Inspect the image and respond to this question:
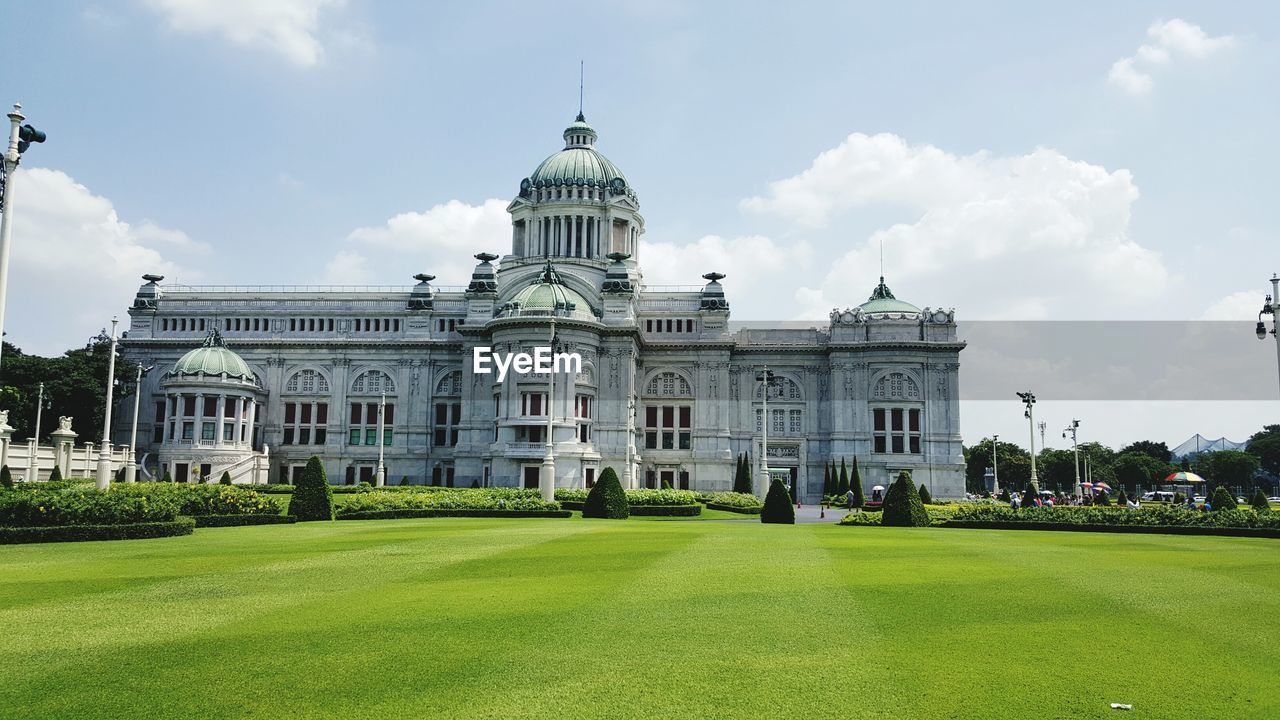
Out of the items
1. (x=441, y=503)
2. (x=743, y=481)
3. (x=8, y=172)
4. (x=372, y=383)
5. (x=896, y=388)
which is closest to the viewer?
(x=8, y=172)

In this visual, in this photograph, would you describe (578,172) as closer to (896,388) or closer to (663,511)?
(896,388)

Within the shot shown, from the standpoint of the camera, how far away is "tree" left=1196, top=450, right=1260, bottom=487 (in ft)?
438

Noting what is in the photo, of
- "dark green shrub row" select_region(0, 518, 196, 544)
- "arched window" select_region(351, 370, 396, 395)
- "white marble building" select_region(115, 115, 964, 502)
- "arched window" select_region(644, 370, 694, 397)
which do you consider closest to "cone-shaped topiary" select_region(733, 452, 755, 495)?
"white marble building" select_region(115, 115, 964, 502)

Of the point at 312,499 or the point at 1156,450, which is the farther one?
the point at 1156,450

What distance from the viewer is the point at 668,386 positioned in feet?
269

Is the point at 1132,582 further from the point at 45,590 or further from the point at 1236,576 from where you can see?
the point at 45,590

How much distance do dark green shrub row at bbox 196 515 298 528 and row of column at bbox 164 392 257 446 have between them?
155 ft

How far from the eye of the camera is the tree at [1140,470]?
445 feet

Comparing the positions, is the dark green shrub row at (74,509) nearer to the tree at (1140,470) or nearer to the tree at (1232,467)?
the tree at (1140,470)

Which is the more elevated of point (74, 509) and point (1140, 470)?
point (1140, 470)

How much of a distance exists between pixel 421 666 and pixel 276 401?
78.1 metres

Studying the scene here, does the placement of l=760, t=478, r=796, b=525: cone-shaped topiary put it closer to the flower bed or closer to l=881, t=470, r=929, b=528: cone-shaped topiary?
l=881, t=470, r=929, b=528: cone-shaped topiary

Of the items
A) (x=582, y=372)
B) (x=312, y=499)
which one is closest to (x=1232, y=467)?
(x=582, y=372)

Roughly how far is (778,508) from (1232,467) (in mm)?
125610
